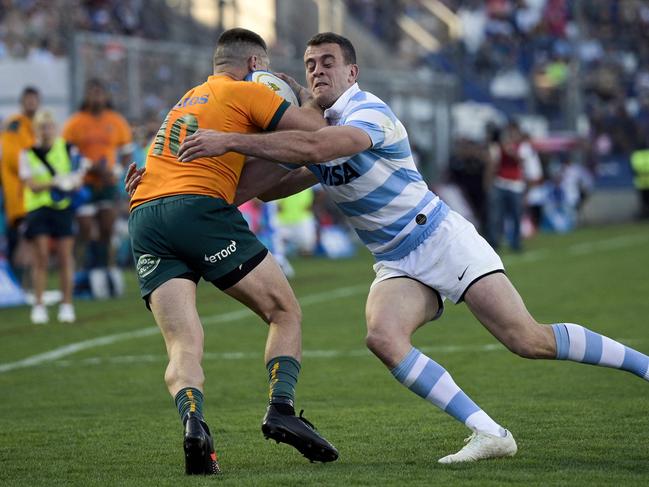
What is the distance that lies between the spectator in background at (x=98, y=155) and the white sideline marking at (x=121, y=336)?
229cm

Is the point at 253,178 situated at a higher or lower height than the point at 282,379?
higher

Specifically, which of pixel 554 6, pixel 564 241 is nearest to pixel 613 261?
pixel 564 241

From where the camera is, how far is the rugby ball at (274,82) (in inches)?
245

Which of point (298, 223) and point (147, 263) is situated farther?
point (298, 223)

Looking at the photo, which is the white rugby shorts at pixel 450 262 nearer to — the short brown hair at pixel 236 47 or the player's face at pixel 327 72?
the player's face at pixel 327 72

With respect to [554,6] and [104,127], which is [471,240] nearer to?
[104,127]

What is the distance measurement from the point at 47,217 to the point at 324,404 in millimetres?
6226

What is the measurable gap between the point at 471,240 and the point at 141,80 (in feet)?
49.2

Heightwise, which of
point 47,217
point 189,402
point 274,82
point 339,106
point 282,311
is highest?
point 274,82

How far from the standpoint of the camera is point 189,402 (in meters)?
5.88

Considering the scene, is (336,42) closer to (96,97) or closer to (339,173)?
(339,173)

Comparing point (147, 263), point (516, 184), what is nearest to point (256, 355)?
point (147, 263)

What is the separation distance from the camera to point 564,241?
85.3 feet

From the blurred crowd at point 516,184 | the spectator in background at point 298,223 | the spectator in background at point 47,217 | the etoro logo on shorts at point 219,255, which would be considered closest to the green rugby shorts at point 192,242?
the etoro logo on shorts at point 219,255
